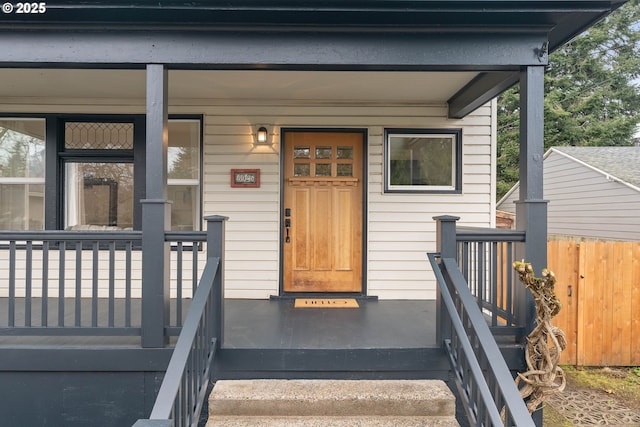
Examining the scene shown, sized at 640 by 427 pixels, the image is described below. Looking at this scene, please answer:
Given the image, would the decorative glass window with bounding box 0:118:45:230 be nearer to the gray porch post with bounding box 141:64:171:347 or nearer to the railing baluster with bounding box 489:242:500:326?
the gray porch post with bounding box 141:64:171:347

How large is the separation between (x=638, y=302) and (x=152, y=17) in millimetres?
5271

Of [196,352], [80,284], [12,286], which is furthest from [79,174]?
[196,352]

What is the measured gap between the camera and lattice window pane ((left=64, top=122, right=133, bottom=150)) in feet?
13.8

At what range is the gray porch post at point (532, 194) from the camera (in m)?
2.61

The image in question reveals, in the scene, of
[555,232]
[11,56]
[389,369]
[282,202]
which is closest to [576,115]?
[555,232]

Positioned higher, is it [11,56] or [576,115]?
[576,115]

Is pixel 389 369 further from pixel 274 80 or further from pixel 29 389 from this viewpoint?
pixel 274 80

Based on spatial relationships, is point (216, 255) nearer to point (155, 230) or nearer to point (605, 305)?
point (155, 230)

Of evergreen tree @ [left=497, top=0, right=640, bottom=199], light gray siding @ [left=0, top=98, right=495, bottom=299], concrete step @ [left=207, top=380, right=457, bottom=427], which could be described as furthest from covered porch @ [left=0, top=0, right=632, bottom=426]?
evergreen tree @ [left=497, top=0, right=640, bottom=199]

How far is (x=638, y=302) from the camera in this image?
384cm

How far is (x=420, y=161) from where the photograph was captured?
169 inches

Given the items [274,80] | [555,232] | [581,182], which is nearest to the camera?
[274,80]

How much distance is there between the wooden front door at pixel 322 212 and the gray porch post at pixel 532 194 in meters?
1.89

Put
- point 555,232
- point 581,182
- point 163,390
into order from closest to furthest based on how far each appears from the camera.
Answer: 1. point 163,390
2. point 581,182
3. point 555,232
